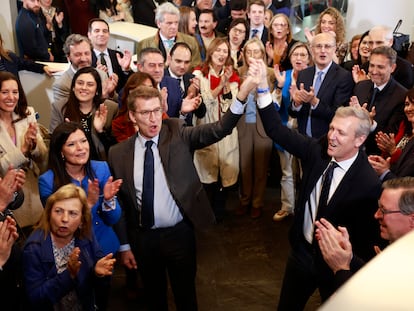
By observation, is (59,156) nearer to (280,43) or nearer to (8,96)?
(8,96)

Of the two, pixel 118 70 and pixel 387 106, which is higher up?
pixel 118 70

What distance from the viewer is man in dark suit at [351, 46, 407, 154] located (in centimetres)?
425

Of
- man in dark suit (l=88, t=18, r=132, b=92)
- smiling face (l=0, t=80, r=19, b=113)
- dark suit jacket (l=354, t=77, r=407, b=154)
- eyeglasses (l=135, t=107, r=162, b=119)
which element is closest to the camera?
eyeglasses (l=135, t=107, r=162, b=119)

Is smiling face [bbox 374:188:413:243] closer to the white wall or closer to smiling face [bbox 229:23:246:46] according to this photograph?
smiling face [bbox 229:23:246:46]

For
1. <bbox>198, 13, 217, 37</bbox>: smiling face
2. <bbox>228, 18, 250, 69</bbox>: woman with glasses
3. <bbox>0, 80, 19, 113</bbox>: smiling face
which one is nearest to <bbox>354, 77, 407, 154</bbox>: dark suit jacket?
<bbox>228, 18, 250, 69</bbox>: woman with glasses

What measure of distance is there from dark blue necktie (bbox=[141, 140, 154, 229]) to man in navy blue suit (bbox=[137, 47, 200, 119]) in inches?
42.4

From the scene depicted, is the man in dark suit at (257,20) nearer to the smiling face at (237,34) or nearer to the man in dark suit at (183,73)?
the smiling face at (237,34)

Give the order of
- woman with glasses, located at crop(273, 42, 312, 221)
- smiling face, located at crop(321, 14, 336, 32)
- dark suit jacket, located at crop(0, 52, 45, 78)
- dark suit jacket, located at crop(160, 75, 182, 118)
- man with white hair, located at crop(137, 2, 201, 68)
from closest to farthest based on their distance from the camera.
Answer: dark suit jacket, located at crop(160, 75, 182, 118) < woman with glasses, located at crop(273, 42, 312, 221) < dark suit jacket, located at crop(0, 52, 45, 78) < man with white hair, located at crop(137, 2, 201, 68) < smiling face, located at crop(321, 14, 336, 32)

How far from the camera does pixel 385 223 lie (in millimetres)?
2463

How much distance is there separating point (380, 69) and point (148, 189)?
7.21ft

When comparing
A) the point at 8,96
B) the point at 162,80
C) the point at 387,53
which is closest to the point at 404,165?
the point at 387,53

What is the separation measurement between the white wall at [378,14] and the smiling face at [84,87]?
15.3 ft

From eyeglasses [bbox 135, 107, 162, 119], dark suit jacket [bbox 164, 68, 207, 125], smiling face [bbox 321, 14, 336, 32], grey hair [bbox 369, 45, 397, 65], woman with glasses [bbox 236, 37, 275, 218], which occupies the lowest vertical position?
woman with glasses [bbox 236, 37, 275, 218]

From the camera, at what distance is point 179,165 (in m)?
3.12
